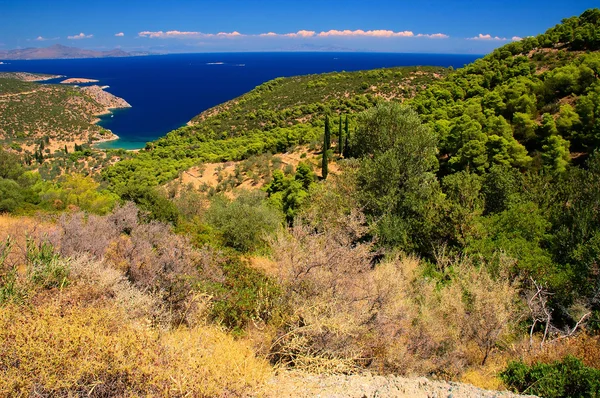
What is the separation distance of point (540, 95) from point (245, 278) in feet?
111

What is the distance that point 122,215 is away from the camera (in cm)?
1346

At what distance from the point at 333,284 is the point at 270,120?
56401 mm

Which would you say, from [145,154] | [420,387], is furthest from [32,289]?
[145,154]

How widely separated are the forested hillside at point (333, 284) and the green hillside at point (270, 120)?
73.3 feet

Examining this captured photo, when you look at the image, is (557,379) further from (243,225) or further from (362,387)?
(243,225)

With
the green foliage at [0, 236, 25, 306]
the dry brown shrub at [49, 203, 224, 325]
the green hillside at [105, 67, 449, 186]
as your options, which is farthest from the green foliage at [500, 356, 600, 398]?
the green hillside at [105, 67, 449, 186]

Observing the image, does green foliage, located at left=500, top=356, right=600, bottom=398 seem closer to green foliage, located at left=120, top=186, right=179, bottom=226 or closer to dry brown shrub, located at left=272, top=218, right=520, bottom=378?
dry brown shrub, located at left=272, top=218, right=520, bottom=378

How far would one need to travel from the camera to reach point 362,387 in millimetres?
6504

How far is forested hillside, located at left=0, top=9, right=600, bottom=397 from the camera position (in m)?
5.65

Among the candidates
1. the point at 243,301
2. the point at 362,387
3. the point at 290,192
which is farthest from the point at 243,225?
the point at 362,387

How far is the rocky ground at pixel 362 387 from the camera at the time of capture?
6199mm

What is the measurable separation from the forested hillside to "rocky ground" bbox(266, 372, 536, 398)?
267 millimetres

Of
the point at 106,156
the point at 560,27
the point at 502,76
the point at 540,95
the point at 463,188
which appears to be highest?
the point at 560,27

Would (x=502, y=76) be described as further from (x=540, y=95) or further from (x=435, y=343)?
(x=435, y=343)
